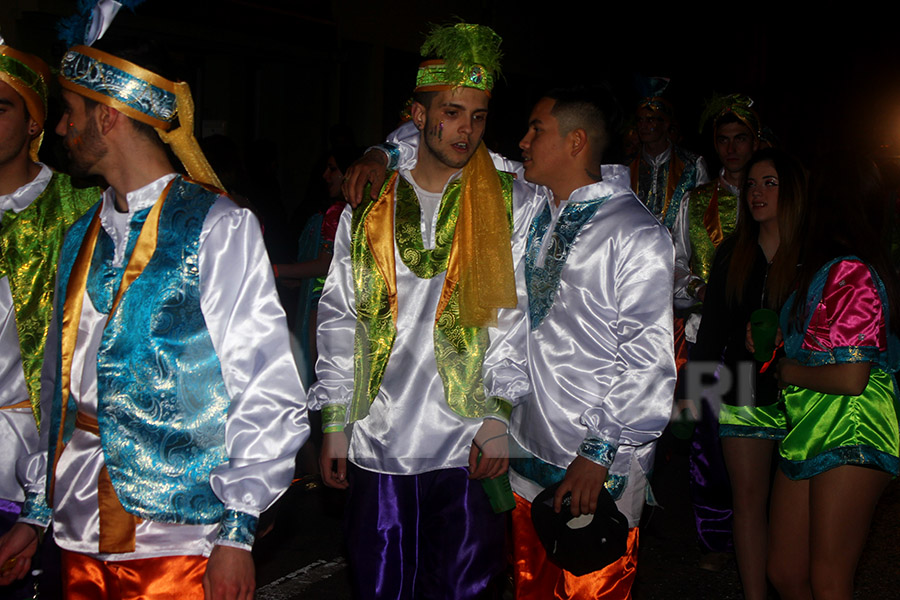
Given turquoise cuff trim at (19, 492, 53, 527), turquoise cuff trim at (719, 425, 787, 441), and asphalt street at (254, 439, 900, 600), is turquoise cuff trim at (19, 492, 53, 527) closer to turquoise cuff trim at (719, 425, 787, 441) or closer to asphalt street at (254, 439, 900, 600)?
asphalt street at (254, 439, 900, 600)

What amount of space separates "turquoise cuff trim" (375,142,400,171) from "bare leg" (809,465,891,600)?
1986mm

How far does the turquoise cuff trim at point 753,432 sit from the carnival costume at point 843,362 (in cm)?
28

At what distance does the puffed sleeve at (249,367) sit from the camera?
7.39 ft

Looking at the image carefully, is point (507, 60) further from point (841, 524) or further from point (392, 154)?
point (841, 524)

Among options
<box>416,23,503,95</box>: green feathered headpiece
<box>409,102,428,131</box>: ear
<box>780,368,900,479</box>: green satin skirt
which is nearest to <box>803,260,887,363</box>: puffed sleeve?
<box>780,368,900,479</box>: green satin skirt

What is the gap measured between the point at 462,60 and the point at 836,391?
6.01 feet

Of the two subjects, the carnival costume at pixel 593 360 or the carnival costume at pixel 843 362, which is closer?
the carnival costume at pixel 593 360

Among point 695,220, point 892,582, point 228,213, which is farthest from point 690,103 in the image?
point 228,213

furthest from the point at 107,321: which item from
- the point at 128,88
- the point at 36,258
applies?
the point at 36,258

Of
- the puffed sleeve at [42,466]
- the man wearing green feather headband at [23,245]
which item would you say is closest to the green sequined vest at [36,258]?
the man wearing green feather headband at [23,245]

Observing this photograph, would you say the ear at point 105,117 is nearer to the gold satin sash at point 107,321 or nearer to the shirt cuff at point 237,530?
the gold satin sash at point 107,321

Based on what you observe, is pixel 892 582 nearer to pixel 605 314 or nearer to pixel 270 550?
pixel 605 314

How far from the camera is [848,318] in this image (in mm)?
3453

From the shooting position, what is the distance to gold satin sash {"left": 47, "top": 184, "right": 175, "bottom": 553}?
92.1 inches
